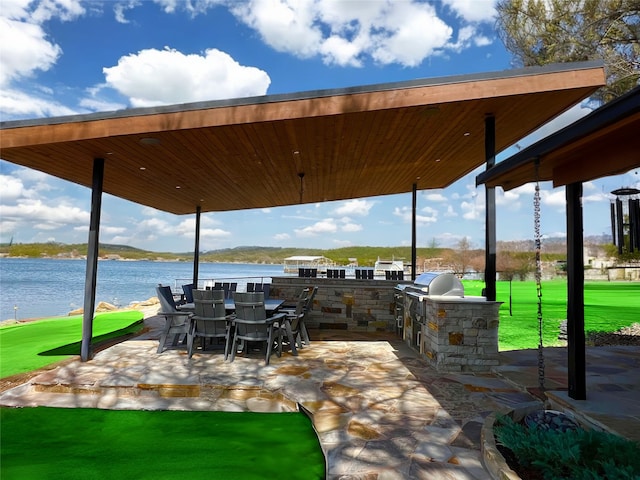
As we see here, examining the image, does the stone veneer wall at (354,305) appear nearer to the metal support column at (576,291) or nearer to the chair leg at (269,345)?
the chair leg at (269,345)

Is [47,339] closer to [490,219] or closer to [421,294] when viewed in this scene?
[421,294]

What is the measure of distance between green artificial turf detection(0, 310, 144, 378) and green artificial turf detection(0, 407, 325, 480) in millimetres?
2049

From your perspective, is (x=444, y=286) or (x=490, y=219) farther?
(x=444, y=286)

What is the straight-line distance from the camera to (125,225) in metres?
54.5

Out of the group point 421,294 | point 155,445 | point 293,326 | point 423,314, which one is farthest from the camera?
point 293,326

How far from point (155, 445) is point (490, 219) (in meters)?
4.65

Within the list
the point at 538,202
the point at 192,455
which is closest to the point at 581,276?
the point at 538,202

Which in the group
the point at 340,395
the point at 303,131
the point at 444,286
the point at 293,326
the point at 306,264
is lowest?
the point at 340,395

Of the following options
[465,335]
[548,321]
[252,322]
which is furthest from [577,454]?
[548,321]

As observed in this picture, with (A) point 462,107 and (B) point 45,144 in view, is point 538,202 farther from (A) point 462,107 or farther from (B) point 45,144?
(B) point 45,144

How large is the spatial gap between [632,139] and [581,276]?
1.39 metres

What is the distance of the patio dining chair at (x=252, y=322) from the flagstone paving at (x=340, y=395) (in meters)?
0.30

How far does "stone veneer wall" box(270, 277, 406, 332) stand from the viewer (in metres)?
8.68

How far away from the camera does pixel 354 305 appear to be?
345 inches
